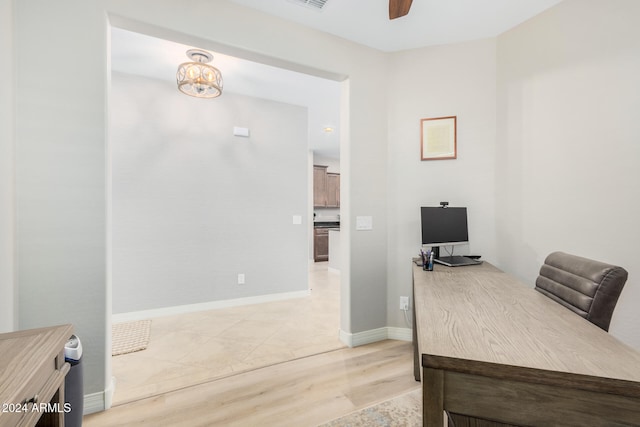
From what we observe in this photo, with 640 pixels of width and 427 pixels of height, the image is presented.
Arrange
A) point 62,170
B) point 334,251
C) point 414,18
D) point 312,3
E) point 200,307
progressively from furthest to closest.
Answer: point 334,251, point 200,307, point 414,18, point 312,3, point 62,170

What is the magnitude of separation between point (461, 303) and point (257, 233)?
2875mm

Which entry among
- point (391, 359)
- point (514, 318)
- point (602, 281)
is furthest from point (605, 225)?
point (391, 359)

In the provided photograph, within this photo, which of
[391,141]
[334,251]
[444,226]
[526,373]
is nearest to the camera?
[526,373]

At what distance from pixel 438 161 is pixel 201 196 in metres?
2.71

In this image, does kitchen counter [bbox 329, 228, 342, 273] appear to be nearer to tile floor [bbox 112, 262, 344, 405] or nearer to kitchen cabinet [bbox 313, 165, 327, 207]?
kitchen cabinet [bbox 313, 165, 327, 207]

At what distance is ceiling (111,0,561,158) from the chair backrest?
188 centimetres

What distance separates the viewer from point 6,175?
1.42m

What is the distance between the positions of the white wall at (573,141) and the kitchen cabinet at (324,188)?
483 centimetres

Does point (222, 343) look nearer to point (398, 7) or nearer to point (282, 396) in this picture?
point (282, 396)

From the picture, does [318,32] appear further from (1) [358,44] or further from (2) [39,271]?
(2) [39,271]

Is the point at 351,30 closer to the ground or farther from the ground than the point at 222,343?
farther from the ground

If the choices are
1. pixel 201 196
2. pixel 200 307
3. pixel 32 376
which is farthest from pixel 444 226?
pixel 200 307

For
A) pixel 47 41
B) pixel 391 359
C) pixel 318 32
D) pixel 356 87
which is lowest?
pixel 391 359

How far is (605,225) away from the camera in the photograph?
1.75 meters
